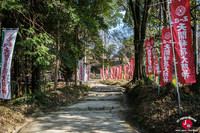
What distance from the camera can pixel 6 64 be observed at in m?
5.52

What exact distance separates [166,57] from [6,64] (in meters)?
5.96

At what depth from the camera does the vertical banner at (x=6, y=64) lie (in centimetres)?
542

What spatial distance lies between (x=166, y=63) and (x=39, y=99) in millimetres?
5846

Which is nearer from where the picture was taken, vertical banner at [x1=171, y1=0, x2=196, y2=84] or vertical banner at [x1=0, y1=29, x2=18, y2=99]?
vertical banner at [x1=171, y1=0, x2=196, y2=84]

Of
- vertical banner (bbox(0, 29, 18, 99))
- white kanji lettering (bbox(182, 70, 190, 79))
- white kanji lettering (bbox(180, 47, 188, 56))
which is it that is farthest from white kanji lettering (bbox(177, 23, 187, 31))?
vertical banner (bbox(0, 29, 18, 99))

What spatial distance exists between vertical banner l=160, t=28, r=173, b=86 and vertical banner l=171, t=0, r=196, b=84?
4.50 ft

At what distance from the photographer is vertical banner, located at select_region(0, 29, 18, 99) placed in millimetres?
5418

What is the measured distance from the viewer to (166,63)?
6.04m
